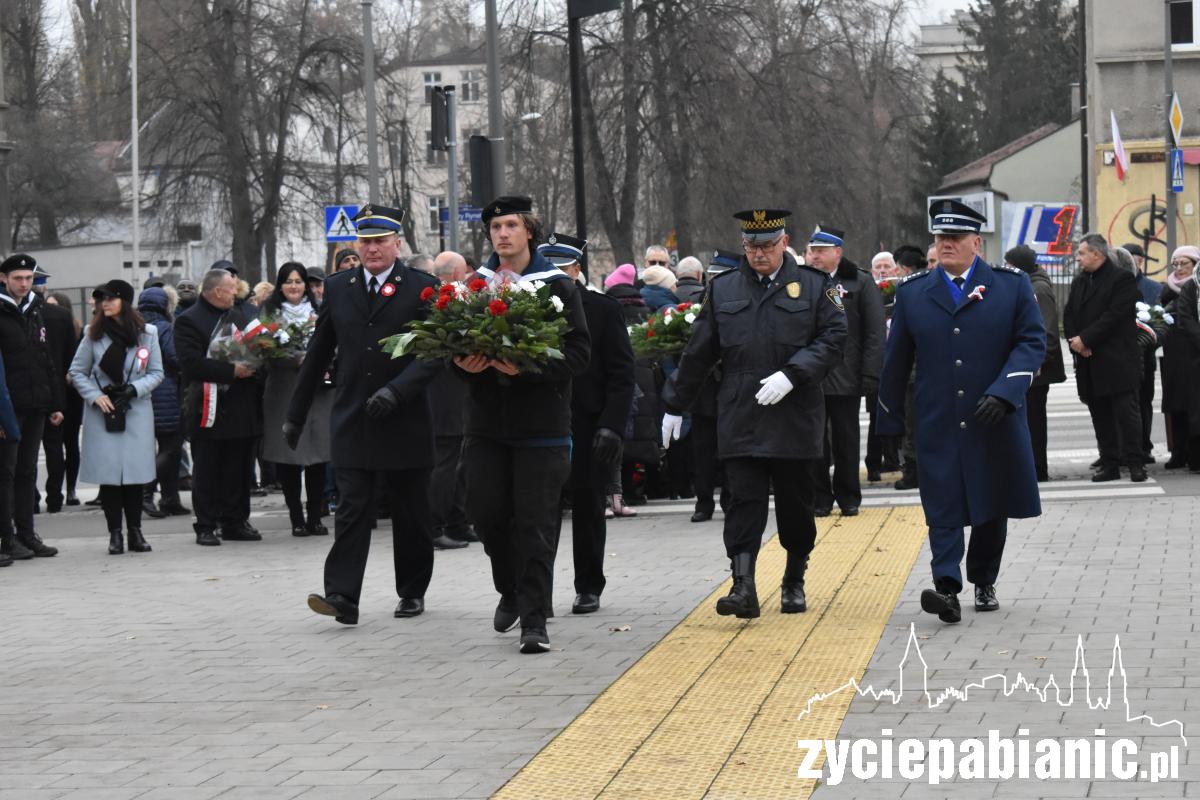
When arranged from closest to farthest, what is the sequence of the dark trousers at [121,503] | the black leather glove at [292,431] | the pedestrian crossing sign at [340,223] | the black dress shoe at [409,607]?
1. the black leather glove at [292,431]
2. the black dress shoe at [409,607]
3. the dark trousers at [121,503]
4. the pedestrian crossing sign at [340,223]

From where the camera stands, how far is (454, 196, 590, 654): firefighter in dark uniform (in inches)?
331

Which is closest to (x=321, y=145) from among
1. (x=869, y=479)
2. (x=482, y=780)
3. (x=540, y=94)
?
(x=540, y=94)

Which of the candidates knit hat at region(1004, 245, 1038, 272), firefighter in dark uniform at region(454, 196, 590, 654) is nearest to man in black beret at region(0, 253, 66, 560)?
firefighter in dark uniform at region(454, 196, 590, 654)

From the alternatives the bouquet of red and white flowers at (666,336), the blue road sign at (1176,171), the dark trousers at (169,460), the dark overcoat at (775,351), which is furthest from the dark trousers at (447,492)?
the blue road sign at (1176,171)

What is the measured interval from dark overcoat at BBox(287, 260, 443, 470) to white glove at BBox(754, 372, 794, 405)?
1.69 m

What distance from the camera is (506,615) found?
Result: 8766 mm

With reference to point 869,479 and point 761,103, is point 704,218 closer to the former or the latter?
point 761,103

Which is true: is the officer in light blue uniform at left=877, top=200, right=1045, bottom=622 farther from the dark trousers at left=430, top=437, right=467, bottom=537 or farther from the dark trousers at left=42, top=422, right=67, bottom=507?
the dark trousers at left=42, top=422, right=67, bottom=507

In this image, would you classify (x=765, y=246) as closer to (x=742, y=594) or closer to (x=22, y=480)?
(x=742, y=594)

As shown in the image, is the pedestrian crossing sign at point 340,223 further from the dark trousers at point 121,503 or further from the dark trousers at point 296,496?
the dark trousers at point 121,503

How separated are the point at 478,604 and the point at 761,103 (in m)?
27.7

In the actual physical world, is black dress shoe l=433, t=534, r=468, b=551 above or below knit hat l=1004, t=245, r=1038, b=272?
below

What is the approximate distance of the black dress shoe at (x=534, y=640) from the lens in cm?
825

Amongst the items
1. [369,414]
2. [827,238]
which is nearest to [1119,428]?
[827,238]
